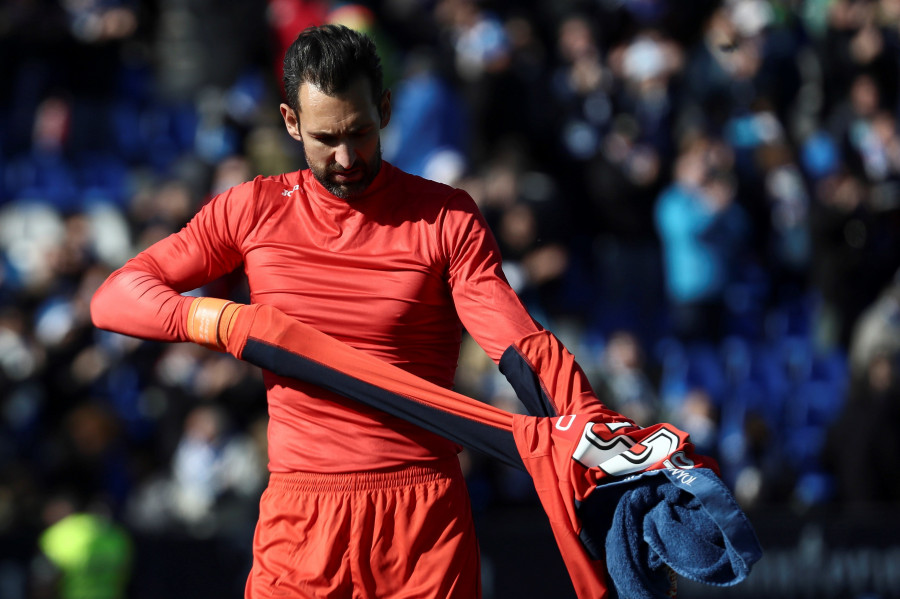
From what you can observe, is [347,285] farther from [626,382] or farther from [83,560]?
[626,382]

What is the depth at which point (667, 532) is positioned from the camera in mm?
2896

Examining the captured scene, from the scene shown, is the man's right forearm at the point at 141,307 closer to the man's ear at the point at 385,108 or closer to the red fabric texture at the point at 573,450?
the red fabric texture at the point at 573,450

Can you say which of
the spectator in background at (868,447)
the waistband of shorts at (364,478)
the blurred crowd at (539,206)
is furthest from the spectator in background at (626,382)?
the waistband of shorts at (364,478)

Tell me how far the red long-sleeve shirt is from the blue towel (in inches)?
19.3

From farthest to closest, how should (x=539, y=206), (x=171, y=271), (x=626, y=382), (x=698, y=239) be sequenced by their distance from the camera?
(x=698, y=239), (x=539, y=206), (x=626, y=382), (x=171, y=271)

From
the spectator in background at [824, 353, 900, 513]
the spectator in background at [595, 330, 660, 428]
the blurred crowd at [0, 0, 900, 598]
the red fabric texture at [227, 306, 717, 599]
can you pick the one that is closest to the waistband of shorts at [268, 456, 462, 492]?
the red fabric texture at [227, 306, 717, 599]

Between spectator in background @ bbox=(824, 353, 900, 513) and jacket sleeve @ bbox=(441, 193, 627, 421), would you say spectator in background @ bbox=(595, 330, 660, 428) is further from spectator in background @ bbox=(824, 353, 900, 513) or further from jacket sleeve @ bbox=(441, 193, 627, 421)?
jacket sleeve @ bbox=(441, 193, 627, 421)

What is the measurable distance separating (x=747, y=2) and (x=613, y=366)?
12.1 ft

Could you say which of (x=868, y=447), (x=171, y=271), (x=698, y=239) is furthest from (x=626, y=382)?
(x=171, y=271)

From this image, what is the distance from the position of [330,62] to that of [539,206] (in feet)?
17.5

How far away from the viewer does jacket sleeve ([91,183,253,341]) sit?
128 inches

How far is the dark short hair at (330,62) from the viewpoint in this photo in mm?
3115

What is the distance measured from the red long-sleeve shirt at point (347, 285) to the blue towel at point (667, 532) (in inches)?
19.3

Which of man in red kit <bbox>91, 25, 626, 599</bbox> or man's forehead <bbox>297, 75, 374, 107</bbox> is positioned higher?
man's forehead <bbox>297, 75, 374, 107</bbox>
